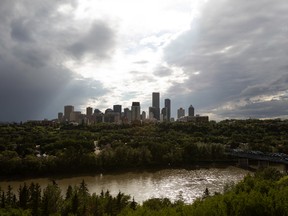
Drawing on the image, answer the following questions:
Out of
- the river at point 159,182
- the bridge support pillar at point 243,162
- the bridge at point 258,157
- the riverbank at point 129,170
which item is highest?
the bridge at point 258,157

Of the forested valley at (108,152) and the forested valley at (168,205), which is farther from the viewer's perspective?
the forested valley at (108,152)

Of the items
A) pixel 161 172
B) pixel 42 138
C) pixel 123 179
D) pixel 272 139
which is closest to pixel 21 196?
pixel 123 179

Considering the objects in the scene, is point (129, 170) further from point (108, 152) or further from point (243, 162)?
point (243, 162)

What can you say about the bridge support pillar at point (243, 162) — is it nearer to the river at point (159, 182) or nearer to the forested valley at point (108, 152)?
the forested valley at point (108, 152)

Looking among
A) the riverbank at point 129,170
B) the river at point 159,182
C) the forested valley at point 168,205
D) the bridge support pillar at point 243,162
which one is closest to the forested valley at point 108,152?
the riverbank at point 129,170

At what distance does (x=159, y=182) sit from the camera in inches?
2756

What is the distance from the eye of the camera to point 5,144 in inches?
3728

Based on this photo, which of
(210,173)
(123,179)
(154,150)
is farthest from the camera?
(154,150)

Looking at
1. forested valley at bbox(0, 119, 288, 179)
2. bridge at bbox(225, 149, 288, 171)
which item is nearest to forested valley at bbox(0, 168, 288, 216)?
forested valley at bbox(0, 119, 288, 179)

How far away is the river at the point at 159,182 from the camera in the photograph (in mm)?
59938

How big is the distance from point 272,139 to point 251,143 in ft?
39.7

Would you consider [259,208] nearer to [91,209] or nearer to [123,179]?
[91,209]

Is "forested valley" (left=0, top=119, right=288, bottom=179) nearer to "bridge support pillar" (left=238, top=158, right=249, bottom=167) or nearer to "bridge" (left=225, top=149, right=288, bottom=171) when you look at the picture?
"bridge" (left=225, top=149, right=288, bottom=171)

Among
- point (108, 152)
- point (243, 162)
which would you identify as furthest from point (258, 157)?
point (108, 152)
